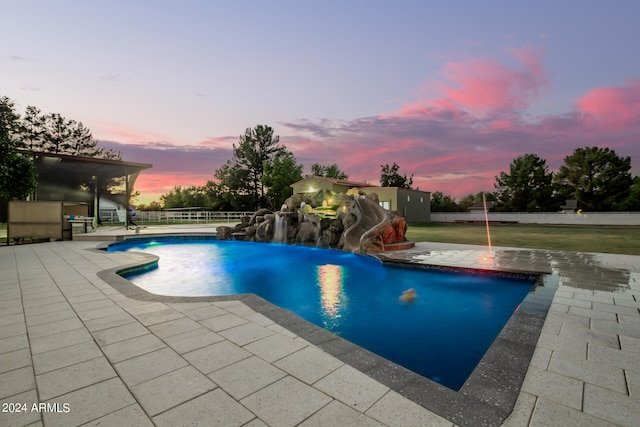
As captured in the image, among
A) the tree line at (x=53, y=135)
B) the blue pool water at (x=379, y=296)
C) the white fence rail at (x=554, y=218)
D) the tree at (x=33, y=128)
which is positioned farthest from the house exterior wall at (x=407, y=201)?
the tree at (x=33, y=128)

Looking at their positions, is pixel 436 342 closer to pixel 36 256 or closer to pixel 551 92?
pixel 36 256

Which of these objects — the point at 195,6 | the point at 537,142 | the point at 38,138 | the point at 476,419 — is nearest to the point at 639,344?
the point at 476,419

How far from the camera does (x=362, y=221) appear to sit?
469 inches

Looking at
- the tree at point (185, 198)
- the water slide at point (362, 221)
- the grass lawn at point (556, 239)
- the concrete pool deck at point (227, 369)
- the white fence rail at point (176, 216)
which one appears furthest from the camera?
the tree at point (185, 198)

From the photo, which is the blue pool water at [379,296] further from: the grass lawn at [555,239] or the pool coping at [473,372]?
the grass lawn at [555,239]

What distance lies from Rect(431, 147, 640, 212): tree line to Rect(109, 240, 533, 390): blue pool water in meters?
31.8

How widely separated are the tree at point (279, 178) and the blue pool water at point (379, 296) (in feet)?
84.9

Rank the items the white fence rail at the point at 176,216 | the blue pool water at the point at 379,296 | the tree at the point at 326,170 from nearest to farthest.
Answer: the blue pool water at the point at 379,296, the white fence rail at the point at 176,216, the tree at the point at 326,170

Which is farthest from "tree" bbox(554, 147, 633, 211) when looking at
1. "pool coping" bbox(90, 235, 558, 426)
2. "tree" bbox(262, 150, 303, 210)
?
"pool coping" bbox(90, 235, 558, 426)

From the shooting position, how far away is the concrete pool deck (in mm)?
1729

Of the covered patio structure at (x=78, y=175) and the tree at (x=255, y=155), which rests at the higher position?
the tree at (x=255, y=155)

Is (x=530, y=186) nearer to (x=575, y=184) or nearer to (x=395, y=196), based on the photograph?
(x=575, y=184)

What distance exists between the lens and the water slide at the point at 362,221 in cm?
1136

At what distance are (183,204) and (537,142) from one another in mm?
55797
